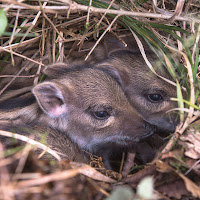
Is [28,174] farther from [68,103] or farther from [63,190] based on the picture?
[68,103]

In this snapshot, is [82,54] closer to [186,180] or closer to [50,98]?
[50,98]

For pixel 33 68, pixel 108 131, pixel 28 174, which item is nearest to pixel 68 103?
pixel 108 131

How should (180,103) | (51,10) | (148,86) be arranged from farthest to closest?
(148,86) < (51,10) < (180,103)

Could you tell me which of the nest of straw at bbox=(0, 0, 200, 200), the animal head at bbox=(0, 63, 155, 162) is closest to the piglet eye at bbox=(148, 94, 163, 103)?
the animal head at bbox=(0, 63, 155, 162)

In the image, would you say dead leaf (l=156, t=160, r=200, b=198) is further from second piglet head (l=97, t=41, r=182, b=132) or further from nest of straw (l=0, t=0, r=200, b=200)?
second piglet head (l=97, t=41, r=182, b=132)

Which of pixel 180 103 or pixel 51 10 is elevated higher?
pixel 51 10

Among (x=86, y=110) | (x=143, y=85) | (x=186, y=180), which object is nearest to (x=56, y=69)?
(x=86, y=110)

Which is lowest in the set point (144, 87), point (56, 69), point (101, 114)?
point (101, 114)

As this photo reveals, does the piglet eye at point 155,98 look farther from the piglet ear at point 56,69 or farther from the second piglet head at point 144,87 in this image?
the piglet ear at point 56,69
